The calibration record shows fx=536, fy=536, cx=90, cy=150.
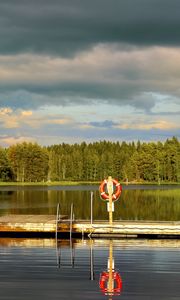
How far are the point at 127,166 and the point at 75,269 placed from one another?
156m

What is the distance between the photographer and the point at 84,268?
2070 centimetres

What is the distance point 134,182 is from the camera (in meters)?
169

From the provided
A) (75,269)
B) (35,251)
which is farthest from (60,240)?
(75,269)

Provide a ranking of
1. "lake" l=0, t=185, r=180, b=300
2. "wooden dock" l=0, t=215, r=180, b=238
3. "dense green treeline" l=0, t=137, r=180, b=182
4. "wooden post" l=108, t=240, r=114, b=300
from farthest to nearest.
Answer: "dense green treeline" l=0, t=137, r=180, b=182, "wooden dock" l=0, t=215, r=180, b=238, "wooden post" l=108, t=240, r=114, b=300, "lake" l=0, t=185, r=180, b=300

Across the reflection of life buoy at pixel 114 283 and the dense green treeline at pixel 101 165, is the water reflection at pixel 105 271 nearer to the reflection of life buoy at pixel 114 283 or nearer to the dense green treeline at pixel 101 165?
the reflection of life buoy at pixel 114 283

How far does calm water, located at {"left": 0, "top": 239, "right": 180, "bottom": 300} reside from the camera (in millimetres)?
16219

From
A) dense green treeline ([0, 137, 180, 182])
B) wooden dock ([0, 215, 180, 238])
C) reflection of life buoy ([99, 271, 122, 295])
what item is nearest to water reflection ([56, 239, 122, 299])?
reflection of life buoy ([99, 271, 122, 295])

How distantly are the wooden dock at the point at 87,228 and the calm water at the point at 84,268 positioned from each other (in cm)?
68

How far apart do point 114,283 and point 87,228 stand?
39.3 ft

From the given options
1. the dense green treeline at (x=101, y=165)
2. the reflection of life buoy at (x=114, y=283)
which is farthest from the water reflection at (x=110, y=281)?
the dense green treeline at (x=101, y=165)

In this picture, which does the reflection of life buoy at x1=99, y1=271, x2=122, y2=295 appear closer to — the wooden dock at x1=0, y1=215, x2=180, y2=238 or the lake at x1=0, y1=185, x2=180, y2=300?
the lake at x1=0, y1=185, x2=180, y2=300

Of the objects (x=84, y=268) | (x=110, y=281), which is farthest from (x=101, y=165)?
(x=110, y=281)

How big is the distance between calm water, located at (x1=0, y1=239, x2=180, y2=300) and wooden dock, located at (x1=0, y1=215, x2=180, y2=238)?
2.22 ft

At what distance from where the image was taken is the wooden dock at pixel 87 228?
2892 cm
